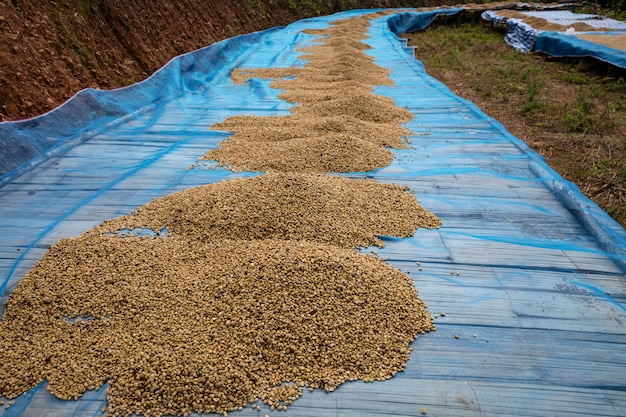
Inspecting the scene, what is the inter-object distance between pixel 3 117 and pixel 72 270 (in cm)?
261

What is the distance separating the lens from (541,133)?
15.9 ft

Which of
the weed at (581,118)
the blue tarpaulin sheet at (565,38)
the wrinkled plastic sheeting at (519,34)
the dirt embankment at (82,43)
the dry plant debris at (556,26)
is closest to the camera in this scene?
the dirt embankment at (82,43)

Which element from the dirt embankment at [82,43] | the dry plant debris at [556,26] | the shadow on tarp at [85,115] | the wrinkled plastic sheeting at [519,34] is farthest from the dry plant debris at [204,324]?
the dry plant debris at [556,26]

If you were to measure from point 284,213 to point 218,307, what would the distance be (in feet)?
2.95

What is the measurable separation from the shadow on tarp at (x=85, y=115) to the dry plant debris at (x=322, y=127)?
3.08 ft

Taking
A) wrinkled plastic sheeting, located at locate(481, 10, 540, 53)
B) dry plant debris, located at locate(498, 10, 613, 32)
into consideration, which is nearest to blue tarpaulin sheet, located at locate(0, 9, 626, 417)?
wrinkled plastic sheeting, located at locate(481, 10, 540, 53)

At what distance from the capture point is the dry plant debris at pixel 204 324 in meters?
1.65

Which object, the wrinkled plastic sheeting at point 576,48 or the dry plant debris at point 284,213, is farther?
the wrinkled plastic sheeting at point 576,48

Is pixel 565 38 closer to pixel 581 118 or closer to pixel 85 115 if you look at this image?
pixel 581 118

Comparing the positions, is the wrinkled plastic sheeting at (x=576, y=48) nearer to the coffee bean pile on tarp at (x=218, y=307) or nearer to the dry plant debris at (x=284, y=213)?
the dry plant debris at (x=284, y=213)

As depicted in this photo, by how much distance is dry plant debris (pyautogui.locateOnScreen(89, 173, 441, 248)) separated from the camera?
2.58 m

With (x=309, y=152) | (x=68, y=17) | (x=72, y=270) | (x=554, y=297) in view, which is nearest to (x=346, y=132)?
(x=309, y=152)

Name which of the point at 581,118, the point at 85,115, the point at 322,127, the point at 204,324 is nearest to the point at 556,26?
the point at 581,118

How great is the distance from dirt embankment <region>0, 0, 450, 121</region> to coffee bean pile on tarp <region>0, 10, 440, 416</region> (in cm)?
269
